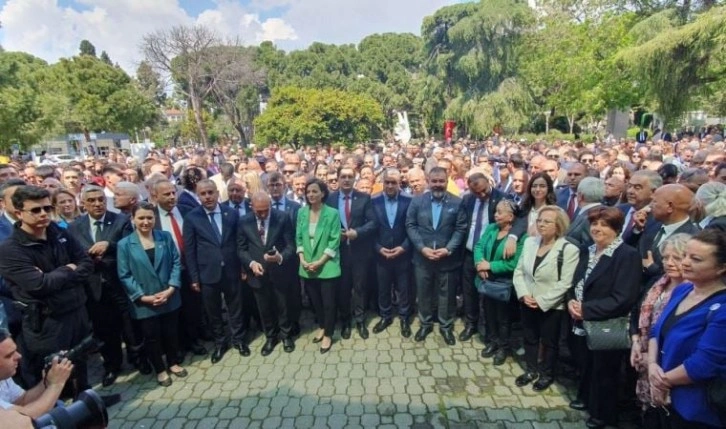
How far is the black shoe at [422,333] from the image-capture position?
16.8 ft

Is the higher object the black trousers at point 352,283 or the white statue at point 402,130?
the white statue at point 402,130

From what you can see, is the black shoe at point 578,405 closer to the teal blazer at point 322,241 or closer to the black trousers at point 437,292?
the black trousers at point 437,292

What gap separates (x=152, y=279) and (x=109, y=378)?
1284 mm

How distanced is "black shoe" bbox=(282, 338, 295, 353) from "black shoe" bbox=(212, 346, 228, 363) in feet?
2.32

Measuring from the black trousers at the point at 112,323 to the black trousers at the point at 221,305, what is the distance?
774 mm

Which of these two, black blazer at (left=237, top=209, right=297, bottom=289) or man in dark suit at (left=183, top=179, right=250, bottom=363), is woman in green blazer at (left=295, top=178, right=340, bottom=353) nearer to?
black blazer at (left=237, top=209, right=297, bottom=289)

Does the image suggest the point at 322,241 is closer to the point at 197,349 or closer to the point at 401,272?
the point at 401,272

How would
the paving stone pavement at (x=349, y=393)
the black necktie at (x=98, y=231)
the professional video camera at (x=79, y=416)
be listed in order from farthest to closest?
the black necktie at (x=98, y=231)
the paving stone pavement at (x=349, y=393)
the professional video camera at (x=79, y=416)

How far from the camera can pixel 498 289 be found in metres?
4.32

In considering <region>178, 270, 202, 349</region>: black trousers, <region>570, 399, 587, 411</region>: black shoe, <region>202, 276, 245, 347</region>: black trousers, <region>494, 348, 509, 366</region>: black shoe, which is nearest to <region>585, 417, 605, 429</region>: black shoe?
<region>570, 399, 587, 411</region>: black shoe

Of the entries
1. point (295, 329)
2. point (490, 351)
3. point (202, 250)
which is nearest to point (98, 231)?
point (202, 250)

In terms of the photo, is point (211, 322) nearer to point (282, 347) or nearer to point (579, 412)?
point (282, 347)

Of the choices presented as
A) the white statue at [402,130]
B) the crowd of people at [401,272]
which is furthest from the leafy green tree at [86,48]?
the crowd of people at [401,272]

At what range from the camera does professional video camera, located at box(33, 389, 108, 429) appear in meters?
1.83
